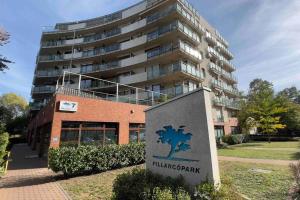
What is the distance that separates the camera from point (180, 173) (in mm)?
5984

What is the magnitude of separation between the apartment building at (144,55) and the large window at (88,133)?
21.1ft

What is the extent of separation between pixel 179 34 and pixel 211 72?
10415 millimetres

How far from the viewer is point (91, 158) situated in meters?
10.9

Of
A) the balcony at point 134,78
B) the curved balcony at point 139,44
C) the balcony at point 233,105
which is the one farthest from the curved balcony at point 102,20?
the balcony at point 233,105

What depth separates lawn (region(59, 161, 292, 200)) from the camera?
7.10 m

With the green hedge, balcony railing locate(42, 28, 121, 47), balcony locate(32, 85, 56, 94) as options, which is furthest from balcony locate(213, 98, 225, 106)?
balcony locate(32, 85, 56, 94)

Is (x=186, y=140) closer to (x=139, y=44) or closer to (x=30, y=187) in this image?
(x=30, y=187)

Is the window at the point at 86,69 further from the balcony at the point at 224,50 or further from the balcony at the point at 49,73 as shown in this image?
the balcony at the point at 224,50

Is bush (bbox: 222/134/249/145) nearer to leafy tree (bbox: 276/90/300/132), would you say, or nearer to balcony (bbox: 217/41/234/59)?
leafy tree (bbox: 276/90/300/132)

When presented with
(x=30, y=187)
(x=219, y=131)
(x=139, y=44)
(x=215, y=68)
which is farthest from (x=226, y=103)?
(x=30, y=187)

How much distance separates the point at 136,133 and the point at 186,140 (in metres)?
13.7

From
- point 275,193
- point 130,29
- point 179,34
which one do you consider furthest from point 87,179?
point 130,29

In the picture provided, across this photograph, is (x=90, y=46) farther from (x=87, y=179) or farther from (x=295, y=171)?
(x=295, y=171)

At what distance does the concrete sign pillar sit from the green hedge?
4680 millimetres
